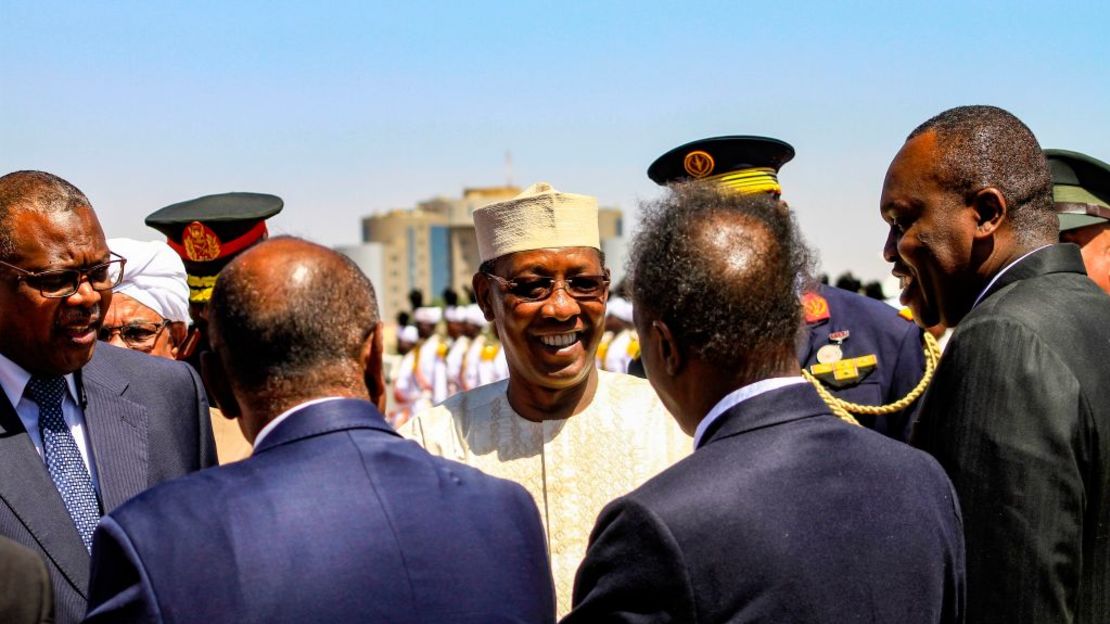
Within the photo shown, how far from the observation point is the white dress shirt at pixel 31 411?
3230 mm

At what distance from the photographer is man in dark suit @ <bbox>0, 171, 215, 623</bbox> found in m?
3.07

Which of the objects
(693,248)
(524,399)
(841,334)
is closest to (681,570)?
(693,248)

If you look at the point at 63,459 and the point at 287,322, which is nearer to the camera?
the point at 287,322

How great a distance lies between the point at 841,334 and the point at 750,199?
94.7 inches

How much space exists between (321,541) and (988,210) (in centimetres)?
187

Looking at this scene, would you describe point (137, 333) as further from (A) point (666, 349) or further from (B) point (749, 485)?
(B) point (749, 485)

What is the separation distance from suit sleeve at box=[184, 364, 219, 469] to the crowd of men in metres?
0.01

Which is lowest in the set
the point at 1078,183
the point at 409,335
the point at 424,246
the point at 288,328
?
the point at 424,246

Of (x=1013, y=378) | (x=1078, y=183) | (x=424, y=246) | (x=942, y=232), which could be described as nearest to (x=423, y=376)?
(x=1078, y=183)

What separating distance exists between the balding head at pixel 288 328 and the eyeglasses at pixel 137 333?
272cm

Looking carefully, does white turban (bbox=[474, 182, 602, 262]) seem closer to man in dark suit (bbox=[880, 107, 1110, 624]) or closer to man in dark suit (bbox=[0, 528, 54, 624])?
man in dark suit (bbox=[880, 107, 1110, 624])

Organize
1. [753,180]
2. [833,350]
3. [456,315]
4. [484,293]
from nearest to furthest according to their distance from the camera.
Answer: [484,293]
[833,350]
[753,180]
[456,315]

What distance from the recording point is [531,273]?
3.78 m

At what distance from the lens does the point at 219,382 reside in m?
2.38
